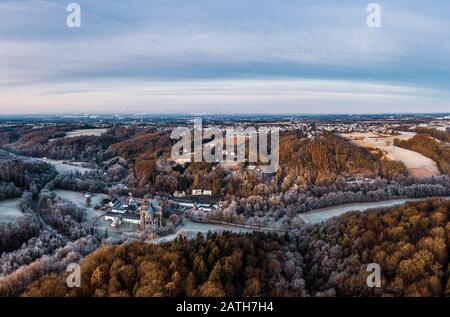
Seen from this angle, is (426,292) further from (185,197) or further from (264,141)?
(264,141)

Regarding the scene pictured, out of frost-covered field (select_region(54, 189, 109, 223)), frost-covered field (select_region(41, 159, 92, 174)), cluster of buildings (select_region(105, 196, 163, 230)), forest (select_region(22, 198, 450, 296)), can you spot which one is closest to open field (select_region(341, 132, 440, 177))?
forest (select_region(22, 198, 450, 296))

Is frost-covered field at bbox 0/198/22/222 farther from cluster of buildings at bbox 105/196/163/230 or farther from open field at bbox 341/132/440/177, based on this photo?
open field at bbox 341/132/440/177

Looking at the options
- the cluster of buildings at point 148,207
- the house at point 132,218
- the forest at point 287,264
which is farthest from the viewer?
the house at point 132,218

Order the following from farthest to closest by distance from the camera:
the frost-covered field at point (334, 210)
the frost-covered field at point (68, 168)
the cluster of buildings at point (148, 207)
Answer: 1. the frost-covered field at point (68, 168)
2. the frost-covered field at point (334, 210)
3. the cluster of buildings at point (148, 207)

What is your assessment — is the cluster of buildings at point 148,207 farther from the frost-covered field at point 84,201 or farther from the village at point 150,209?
the frost-covered field at point 84,201

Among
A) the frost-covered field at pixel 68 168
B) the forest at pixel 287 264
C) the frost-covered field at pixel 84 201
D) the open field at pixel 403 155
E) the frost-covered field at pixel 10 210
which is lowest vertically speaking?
the frost-covered field at pixel 84 201

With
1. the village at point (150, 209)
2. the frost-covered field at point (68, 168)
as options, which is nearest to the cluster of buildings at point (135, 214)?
the village at point (150, 209)
